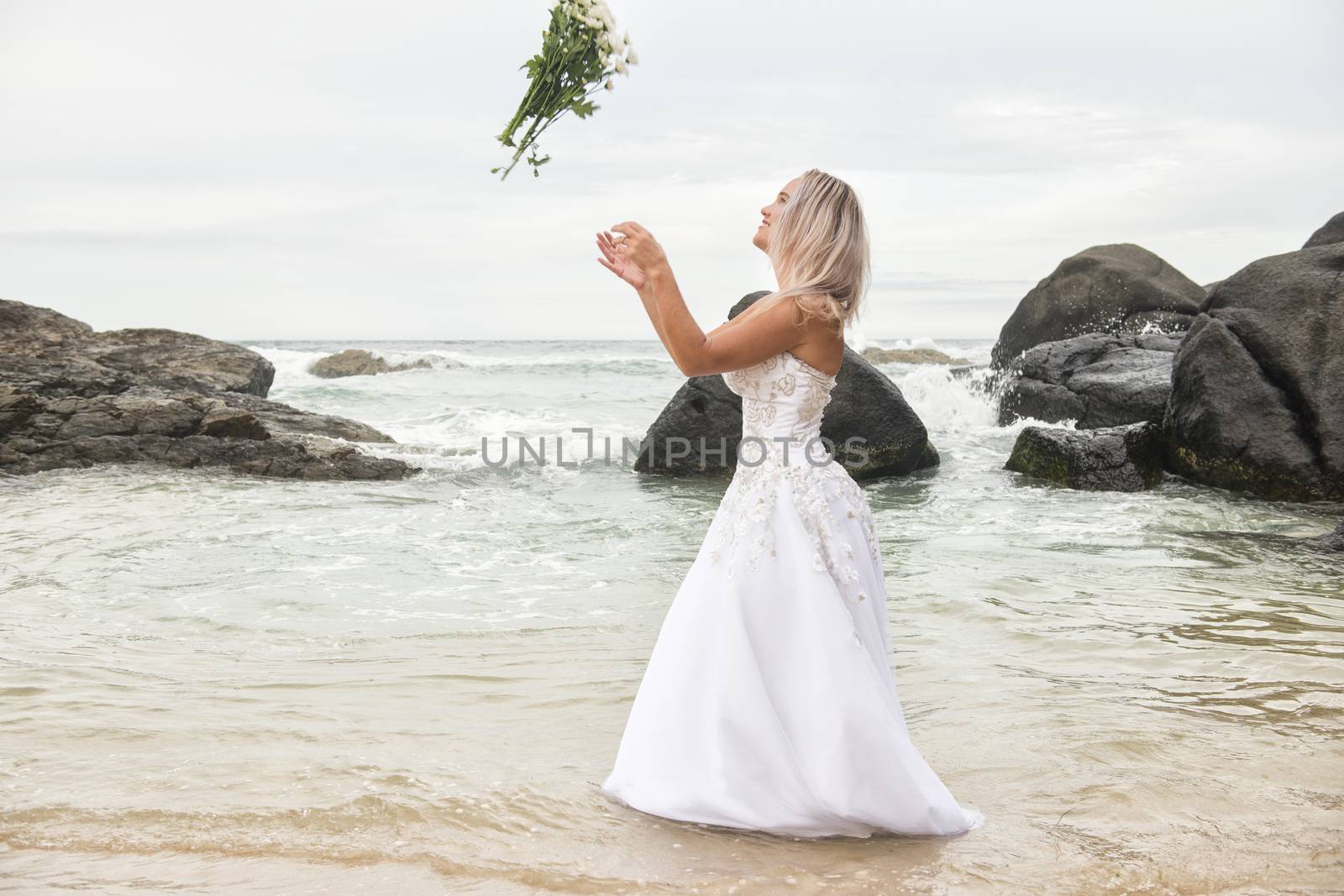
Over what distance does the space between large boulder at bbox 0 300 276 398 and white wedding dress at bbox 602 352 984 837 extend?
12.2 meters

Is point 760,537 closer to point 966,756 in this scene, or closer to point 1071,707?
point 966,756

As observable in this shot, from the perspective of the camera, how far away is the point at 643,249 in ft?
10.5

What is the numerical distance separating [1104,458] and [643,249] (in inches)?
400

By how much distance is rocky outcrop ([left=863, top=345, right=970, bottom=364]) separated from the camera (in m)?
45.2

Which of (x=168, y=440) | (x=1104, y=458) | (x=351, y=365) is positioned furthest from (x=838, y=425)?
(x=351, y=365)

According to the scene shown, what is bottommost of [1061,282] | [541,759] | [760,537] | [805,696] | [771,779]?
[541,759]

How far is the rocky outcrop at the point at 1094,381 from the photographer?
46.9 ft

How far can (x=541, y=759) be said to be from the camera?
14.1 feet

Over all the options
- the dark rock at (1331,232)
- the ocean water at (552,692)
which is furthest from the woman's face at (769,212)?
the dark rock at (1331,232)

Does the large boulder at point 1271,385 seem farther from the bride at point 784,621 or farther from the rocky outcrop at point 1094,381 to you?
the bride at point 784,621

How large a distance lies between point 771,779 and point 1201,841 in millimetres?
1464

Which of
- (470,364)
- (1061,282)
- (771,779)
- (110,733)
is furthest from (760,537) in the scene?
(470,364)

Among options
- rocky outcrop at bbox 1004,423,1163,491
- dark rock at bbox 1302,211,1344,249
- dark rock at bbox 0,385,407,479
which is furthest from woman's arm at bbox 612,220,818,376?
dark rock at bbox 1302,211,1344,249

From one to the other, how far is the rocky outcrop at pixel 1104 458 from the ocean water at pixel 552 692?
0.36m
